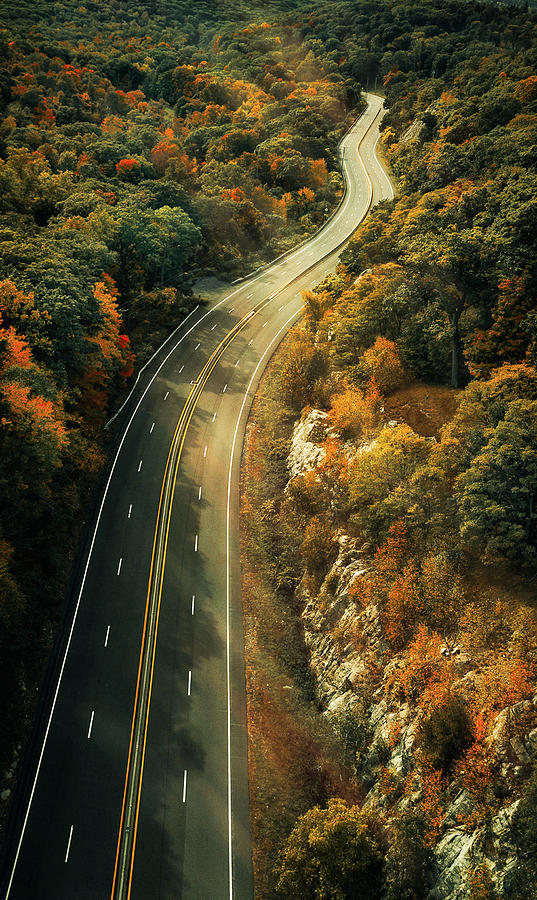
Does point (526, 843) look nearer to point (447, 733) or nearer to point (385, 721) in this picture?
point (447, 733)

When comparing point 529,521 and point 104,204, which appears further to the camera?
point 104,204

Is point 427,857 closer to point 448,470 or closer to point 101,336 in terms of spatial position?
point 448,470

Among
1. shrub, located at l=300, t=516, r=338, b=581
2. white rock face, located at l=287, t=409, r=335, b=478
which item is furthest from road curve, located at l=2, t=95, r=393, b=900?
shrub, located at l=300, t=516, r=338, b=581

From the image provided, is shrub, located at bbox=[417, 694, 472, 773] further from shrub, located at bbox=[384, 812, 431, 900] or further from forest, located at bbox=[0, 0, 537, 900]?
shrub, located at bbox=[384, 812, 431, 900]

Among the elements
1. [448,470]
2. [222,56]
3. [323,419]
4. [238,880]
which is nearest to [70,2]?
[222,56]

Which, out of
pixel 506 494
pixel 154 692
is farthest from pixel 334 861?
pixel 506 494
